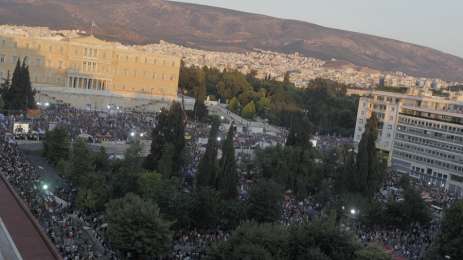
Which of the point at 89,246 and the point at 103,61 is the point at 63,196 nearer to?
the point at 89,246

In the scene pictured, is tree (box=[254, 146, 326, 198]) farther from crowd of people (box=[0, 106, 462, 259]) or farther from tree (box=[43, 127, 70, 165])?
tree (box=[43, 127, 70, 165])

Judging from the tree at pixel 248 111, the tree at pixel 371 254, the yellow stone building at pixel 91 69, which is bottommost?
the tree at pixel 371 254

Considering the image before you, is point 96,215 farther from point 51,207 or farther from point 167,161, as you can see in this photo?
point 167,161

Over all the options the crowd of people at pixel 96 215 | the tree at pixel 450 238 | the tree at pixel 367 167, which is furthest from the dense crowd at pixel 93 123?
the tree at pixel 450 238

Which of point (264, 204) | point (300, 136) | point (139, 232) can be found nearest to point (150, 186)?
point (264, 204)

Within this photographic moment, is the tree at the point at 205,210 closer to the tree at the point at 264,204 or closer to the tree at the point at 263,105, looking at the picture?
the tree at the point at 264,204

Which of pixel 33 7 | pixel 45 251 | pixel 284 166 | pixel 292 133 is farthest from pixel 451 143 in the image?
pixel 33 7
